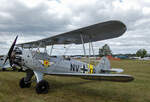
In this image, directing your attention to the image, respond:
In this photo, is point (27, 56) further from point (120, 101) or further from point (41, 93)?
point (120, 101)

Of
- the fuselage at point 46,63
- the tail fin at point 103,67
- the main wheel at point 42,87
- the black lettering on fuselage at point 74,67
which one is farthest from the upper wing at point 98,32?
the tail fin at point 103,67

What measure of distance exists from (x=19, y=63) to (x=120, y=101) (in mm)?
4023

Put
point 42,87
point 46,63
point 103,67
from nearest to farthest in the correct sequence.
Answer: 1. point 42,87
2. point 46,63
3. point 103,67

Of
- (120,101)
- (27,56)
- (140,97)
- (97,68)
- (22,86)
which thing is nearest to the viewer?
(120,101)

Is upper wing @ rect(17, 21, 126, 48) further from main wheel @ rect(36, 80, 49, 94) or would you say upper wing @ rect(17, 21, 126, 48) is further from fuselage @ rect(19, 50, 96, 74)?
main wheel @ rect(36, 80, 49, 94)

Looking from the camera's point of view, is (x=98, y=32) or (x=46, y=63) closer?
(x=98, y=32)

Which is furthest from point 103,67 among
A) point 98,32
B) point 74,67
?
point 98,32

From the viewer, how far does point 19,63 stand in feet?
17.2

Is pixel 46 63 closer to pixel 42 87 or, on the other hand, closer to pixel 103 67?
pixel 42 87

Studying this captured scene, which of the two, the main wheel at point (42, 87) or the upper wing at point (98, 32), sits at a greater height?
the upper wing at point (98, 32)

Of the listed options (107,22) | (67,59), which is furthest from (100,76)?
(67,59)

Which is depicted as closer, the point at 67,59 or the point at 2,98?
the point at 2,98

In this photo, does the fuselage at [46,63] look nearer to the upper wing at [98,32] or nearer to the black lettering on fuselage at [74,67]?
the black lettering on fuselage at [74,67]

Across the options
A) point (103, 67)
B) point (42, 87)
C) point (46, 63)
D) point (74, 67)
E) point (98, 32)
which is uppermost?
point (98, 32)
